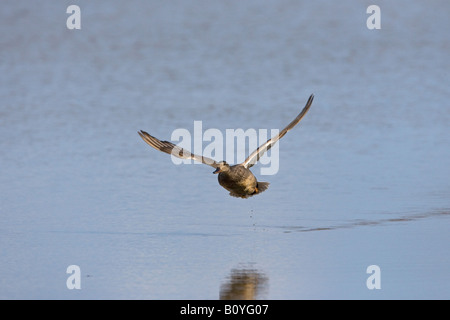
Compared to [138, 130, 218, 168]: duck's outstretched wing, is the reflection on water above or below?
below

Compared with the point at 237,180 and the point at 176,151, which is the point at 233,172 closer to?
the point at 237,180

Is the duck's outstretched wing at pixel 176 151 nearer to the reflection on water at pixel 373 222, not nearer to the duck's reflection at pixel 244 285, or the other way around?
the reflection on water at pixel 373 222

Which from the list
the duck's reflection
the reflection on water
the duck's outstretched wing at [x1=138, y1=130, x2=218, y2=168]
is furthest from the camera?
the reflection on water

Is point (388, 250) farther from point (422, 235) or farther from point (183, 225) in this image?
point (183, 225)

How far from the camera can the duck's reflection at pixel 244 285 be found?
268 inches

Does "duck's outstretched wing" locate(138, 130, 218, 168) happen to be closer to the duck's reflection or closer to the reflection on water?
the reflection on water

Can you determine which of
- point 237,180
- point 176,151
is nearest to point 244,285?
point 237,180

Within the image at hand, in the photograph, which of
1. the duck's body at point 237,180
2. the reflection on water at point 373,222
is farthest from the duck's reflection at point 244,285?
the reflection on water at point 373,222

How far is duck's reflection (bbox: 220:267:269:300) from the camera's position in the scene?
22.4 ft

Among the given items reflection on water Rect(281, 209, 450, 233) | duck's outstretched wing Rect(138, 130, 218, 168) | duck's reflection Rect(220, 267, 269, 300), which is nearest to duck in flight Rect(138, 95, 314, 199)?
duck's outstretched wing Rect(138, 130, 218, 168)

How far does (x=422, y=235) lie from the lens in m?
8.38

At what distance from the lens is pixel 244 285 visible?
7043 millimetres

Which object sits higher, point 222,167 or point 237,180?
point 222,167

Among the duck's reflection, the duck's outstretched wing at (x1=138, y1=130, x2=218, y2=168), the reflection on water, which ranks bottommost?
the duck's reflection
